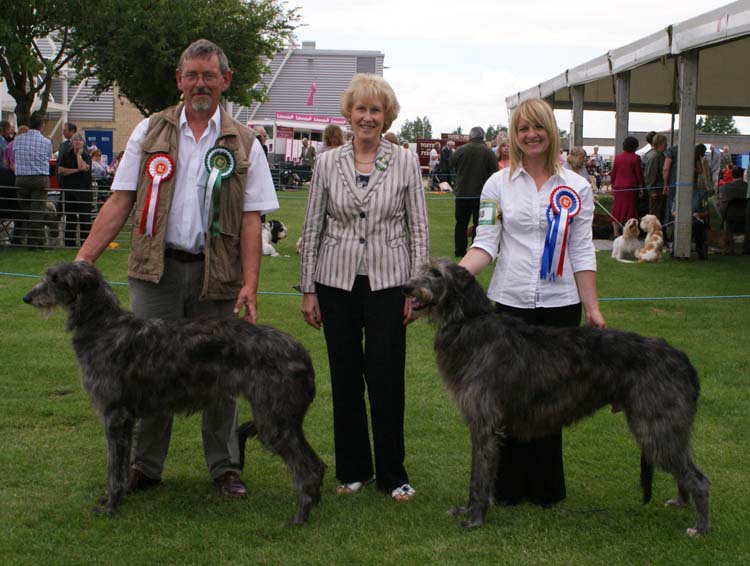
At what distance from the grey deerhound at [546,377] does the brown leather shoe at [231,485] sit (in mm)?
1356

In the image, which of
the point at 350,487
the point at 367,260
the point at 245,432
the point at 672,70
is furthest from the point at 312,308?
the point at 672,70

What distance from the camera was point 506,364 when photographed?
431 cm

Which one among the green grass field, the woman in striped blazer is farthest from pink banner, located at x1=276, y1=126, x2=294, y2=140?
the woman in striped blazer

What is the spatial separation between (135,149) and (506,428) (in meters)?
2.43

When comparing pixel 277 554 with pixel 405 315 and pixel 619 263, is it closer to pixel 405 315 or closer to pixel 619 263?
pixel 405 315

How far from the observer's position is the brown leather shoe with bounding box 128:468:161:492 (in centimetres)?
493

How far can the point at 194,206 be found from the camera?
4.67 meters

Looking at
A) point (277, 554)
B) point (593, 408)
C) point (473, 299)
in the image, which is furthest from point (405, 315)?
point (277, 554)

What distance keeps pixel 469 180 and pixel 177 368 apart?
1109cm

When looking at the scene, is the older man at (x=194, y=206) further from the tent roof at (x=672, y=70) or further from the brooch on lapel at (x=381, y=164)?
the tent roof at (x=672, y=70)

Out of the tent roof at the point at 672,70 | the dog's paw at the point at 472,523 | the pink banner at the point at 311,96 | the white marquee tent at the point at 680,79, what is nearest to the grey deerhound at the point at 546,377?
the dog's paw at the point at 472,523

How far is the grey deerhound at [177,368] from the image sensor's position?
14.4 feet

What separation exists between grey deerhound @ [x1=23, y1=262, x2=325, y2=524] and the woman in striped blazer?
0.47 m

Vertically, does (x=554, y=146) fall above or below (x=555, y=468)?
above
